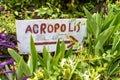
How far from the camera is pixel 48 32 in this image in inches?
73.1

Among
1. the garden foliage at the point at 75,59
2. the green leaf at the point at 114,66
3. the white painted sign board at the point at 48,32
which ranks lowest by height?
the green leaf at the point at 114,66

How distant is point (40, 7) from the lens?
9.37 ft

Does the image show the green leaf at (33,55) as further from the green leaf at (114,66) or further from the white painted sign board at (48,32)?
the green leaf at (114,66)

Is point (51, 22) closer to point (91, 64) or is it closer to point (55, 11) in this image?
point (91, 64)

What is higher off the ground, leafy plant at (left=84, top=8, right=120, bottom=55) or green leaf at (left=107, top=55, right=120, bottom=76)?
leafy plant at (left=84, top=8, right=120, bottom=55)

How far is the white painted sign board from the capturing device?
5.99 ft

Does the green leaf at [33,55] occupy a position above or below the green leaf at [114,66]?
above

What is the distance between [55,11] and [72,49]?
906 mm

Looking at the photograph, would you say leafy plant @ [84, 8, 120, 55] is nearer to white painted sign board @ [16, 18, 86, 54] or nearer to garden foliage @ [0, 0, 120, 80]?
garden foliage @ [0, 0, 120, 80]

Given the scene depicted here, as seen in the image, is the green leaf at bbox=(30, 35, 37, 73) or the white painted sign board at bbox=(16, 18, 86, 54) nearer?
the green leaf at bbox=(30, 35, 37, 73)

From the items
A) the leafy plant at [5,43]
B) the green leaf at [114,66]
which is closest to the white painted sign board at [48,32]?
the leafy plant at [5,43]

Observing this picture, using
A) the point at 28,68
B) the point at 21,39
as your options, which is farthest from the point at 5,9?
the point at 28,68

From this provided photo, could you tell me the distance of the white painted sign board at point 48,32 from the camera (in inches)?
71.9

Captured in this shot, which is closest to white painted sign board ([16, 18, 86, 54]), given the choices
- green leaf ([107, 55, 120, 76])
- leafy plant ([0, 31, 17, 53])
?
leafy plant ([0, 31, 17, 53])
